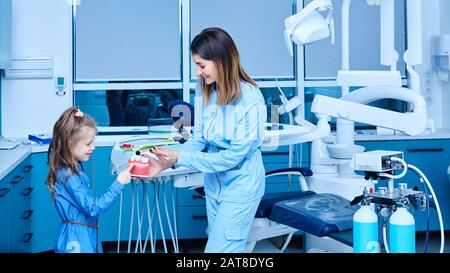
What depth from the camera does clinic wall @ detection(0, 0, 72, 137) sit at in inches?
150

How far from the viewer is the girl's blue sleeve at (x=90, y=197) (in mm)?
1961

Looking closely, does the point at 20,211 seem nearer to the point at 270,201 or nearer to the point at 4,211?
the point at 4,211

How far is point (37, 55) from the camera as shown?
3.83m

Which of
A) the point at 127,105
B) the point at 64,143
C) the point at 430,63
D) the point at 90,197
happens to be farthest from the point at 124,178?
the point at 430,63

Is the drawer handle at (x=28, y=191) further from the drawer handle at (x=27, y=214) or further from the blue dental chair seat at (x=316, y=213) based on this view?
the blue dental chair seat at (x=316, y=213)

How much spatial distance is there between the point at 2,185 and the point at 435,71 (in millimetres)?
3144

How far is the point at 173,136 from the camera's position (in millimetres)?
2881

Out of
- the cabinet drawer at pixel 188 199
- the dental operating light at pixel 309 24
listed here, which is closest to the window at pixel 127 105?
the cabinet drawer at pixel 188 199

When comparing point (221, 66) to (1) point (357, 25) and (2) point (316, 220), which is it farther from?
(1) point (357, 25)

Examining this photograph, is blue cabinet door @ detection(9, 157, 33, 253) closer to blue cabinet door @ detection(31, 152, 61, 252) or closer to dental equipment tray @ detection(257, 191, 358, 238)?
blue cabinet door @ detection(31, 152, 61, 252)

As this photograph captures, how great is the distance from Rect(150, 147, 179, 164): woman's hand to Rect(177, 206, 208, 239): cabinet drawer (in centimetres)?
162

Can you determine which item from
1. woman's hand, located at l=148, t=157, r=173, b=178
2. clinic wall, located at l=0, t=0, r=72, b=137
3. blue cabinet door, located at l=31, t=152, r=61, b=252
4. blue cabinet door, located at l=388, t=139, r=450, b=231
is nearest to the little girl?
woman's hand, located at l=148, t=157, r=173, b=178

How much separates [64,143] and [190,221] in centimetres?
180
